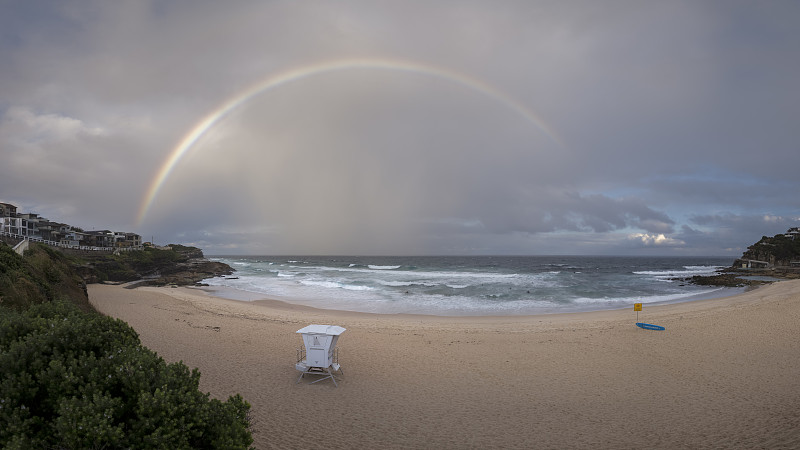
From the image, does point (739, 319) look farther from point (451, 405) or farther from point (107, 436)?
point (107, 436)

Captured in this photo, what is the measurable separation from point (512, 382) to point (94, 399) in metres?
8.32

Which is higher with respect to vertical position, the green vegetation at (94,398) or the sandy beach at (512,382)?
the green vegetation at (94,398)

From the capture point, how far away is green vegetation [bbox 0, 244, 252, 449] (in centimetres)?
290

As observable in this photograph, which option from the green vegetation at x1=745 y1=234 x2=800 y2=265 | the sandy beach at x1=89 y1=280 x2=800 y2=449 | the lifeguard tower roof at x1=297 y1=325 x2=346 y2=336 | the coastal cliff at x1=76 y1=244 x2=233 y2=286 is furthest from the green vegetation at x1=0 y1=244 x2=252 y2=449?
the green vegetation at x1=745 y1=234 x2=800 y2=265

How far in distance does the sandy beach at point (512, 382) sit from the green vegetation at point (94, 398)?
3.02 metres

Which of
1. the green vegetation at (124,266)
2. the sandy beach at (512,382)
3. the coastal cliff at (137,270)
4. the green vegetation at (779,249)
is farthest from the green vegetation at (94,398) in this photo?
the green vegetation at (779,249)

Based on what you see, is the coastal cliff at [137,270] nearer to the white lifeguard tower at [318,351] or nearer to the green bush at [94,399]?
the white lifeguard tower at [318,351]

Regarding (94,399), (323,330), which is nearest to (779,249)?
(323,330)

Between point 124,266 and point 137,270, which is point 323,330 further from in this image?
point 137,270

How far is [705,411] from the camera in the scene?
7422mm

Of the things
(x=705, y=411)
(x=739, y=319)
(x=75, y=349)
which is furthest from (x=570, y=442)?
(x=739, y=319)

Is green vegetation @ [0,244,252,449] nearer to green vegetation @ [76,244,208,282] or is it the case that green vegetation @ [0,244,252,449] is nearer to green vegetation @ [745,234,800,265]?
green vegetation @ [76,244,208,282]

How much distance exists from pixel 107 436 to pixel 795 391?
12197 mm

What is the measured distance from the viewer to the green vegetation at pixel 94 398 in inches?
114
